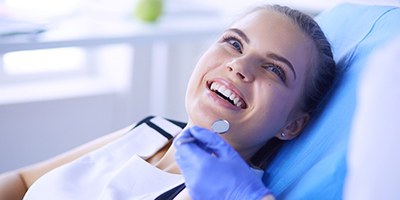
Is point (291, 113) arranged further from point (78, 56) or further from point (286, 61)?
point (78, 56)

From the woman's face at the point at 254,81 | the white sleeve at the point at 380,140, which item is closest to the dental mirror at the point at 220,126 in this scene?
the woman's face at the point at 254,81

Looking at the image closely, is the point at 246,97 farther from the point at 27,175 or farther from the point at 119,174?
the point at 27,175

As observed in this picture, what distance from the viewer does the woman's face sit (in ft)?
3.60

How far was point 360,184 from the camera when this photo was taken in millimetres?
852

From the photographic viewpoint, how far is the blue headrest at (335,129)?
1.01 m

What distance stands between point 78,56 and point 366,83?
5.37ft

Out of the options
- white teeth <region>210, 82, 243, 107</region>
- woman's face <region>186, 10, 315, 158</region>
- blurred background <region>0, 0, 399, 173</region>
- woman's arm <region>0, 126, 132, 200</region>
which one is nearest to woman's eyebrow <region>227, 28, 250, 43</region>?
woman's face <region>186, 10, 315, 158</region>

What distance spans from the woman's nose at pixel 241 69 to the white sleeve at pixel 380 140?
261mm

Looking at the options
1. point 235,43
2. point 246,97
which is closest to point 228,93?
point 246,97

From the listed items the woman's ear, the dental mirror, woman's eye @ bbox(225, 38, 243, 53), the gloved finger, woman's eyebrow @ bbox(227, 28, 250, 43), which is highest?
woman's eyebrow @ bbox(227, 28, 250, 43)

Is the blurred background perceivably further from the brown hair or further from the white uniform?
the brown hair

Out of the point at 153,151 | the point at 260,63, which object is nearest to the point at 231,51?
the point at 260,63

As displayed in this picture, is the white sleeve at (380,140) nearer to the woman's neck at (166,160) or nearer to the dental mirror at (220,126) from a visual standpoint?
the dental mirror at (220,126)

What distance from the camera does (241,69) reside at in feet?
3.59
